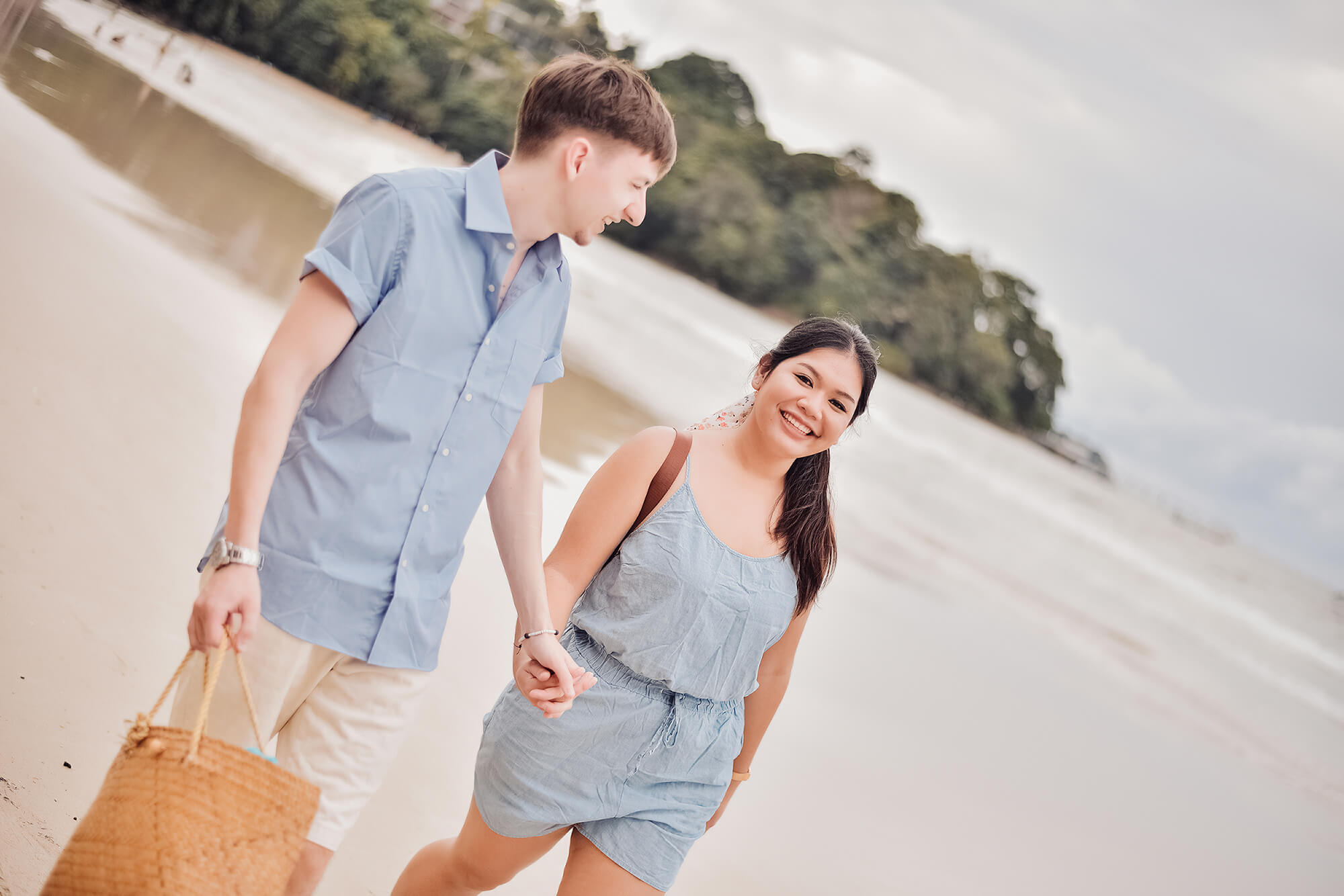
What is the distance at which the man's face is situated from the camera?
190 centimetres

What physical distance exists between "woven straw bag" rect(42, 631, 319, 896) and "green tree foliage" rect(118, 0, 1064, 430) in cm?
4114

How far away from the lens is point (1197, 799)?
7.27 meters

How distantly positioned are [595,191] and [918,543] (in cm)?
1003

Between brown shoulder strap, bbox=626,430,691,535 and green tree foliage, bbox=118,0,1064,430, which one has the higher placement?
green tree foliage, bbox=118,0,1064,430

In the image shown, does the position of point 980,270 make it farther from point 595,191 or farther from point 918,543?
point 595,191

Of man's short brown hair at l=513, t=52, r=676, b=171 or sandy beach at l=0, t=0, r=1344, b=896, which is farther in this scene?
sandy beach at l=0, t=0, r=1344, b=896

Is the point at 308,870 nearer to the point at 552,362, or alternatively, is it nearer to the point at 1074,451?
the point at 552,362

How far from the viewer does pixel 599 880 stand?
7.36 ft

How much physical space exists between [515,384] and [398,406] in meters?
0.24

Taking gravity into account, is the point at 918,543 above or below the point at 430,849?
above

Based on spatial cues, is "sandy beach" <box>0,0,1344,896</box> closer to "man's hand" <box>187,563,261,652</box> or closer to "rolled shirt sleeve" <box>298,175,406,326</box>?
"man's hand" <box>187,563,261,652</box>

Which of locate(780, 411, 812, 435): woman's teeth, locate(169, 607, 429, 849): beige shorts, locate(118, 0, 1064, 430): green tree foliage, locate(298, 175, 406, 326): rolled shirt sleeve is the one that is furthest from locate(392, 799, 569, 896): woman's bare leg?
locate(118, 0, 1064, 430): green tree foliage

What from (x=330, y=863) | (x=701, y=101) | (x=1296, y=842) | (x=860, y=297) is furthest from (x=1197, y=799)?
(x=701, y=101)

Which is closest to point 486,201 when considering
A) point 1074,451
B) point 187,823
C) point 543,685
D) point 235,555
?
point 235,555
